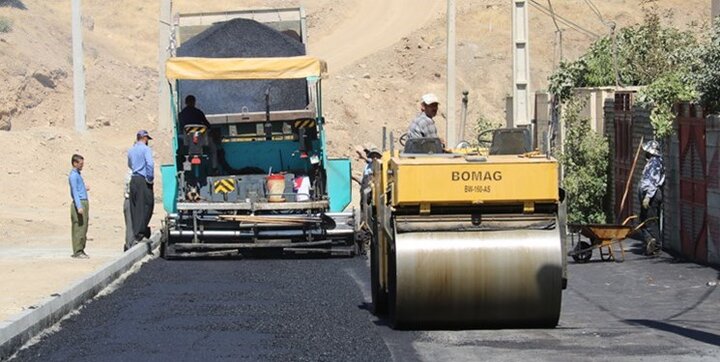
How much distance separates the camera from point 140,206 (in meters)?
21.8

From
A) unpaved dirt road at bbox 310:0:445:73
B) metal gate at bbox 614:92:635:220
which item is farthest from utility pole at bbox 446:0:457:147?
unpaved dirt road at bbox 310:0:445:73

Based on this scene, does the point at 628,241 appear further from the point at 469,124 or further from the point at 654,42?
the point at 469,124

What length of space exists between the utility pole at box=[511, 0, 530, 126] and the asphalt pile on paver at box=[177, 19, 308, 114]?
23.2ft

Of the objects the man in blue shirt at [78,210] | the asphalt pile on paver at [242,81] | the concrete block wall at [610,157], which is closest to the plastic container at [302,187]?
the asphalt pile on paver at [242,81]

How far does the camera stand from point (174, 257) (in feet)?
66.7

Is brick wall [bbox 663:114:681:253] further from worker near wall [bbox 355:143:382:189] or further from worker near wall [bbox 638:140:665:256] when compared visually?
worker near wall [bbox 355:143:382:189]

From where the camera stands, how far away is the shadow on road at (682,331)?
11.4 meters

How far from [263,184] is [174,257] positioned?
2057mm

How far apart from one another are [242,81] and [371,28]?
158 feet

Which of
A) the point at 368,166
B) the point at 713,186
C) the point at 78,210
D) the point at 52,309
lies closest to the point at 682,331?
the point at 52,309

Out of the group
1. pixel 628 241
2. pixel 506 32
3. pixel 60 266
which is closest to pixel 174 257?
pixel 60 266

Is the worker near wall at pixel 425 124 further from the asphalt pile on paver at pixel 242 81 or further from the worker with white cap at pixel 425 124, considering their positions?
the asphalt pile on paver at pixel 242 81

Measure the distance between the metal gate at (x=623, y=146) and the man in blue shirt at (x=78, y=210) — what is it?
7.69 meters

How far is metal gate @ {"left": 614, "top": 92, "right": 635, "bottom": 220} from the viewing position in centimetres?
2278
